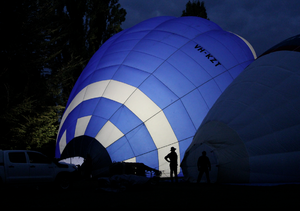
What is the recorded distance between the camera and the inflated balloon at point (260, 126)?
5.99 metres

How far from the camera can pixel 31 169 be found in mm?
6781

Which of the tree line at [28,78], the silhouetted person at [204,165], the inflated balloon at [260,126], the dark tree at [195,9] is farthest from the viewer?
the dark tree at [195,9]

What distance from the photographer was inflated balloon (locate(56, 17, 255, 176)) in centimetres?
866

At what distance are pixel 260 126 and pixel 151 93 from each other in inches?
145

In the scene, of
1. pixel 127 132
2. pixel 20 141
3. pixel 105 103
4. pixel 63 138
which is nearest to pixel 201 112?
pixel 127 132

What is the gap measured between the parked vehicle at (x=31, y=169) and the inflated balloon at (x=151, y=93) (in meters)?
1.43

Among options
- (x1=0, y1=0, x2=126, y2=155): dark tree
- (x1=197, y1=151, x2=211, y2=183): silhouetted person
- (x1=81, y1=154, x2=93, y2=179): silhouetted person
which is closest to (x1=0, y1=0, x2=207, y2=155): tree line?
(x1=0, y1=0, x2=126, y2=155): dark tree

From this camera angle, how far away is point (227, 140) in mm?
6801

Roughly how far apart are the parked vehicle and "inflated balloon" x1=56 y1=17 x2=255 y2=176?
1.43m

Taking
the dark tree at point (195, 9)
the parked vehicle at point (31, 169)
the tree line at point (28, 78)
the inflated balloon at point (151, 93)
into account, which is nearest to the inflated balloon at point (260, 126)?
the inflated balloon at point (151, 93)

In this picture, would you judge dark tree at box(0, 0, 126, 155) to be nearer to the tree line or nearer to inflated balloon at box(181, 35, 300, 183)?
the tree line

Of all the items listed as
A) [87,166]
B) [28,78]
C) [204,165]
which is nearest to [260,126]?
[204,165]

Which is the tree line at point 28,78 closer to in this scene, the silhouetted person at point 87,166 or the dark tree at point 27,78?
the dark tree at point 27,78

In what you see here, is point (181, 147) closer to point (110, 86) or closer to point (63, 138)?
point (110, 86)
